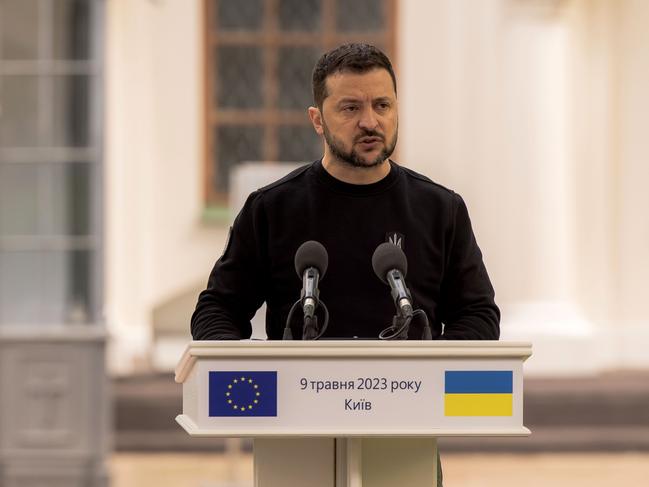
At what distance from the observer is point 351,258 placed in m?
2.74

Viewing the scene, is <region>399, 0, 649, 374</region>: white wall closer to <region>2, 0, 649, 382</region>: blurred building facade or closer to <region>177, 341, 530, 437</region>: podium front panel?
<region>2, 0, 649, 382</region>: blurred building facade

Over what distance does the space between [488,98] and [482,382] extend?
9204 millimetres

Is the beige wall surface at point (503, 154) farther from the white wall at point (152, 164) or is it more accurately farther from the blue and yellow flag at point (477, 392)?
the blue and yellow flag at point (477, 392)

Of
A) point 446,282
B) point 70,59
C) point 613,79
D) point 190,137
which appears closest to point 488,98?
point 613,79

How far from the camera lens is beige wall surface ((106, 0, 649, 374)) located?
11320 millimetres

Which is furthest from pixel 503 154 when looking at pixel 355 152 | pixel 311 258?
pixel 311 258

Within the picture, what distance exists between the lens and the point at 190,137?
12.1 metres

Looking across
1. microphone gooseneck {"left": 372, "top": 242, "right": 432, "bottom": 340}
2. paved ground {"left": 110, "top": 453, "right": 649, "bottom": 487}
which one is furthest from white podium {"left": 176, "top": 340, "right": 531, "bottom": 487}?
paved ground {"left": 110, "top": 453, "right": 649, "bottom": 487}

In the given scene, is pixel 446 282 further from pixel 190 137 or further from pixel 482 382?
pixel 190 137

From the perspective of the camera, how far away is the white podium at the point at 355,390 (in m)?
2.38

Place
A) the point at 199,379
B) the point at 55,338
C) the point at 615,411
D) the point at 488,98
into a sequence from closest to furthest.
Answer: the point at 199,379
the point at 55,338
the point at 615,411
the point at 488,98

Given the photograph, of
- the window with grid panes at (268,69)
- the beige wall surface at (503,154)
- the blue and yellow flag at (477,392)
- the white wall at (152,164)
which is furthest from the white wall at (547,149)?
the blue and yellow flag at (477,392)

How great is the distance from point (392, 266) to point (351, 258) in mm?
171

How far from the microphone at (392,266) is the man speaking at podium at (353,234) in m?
0.13
